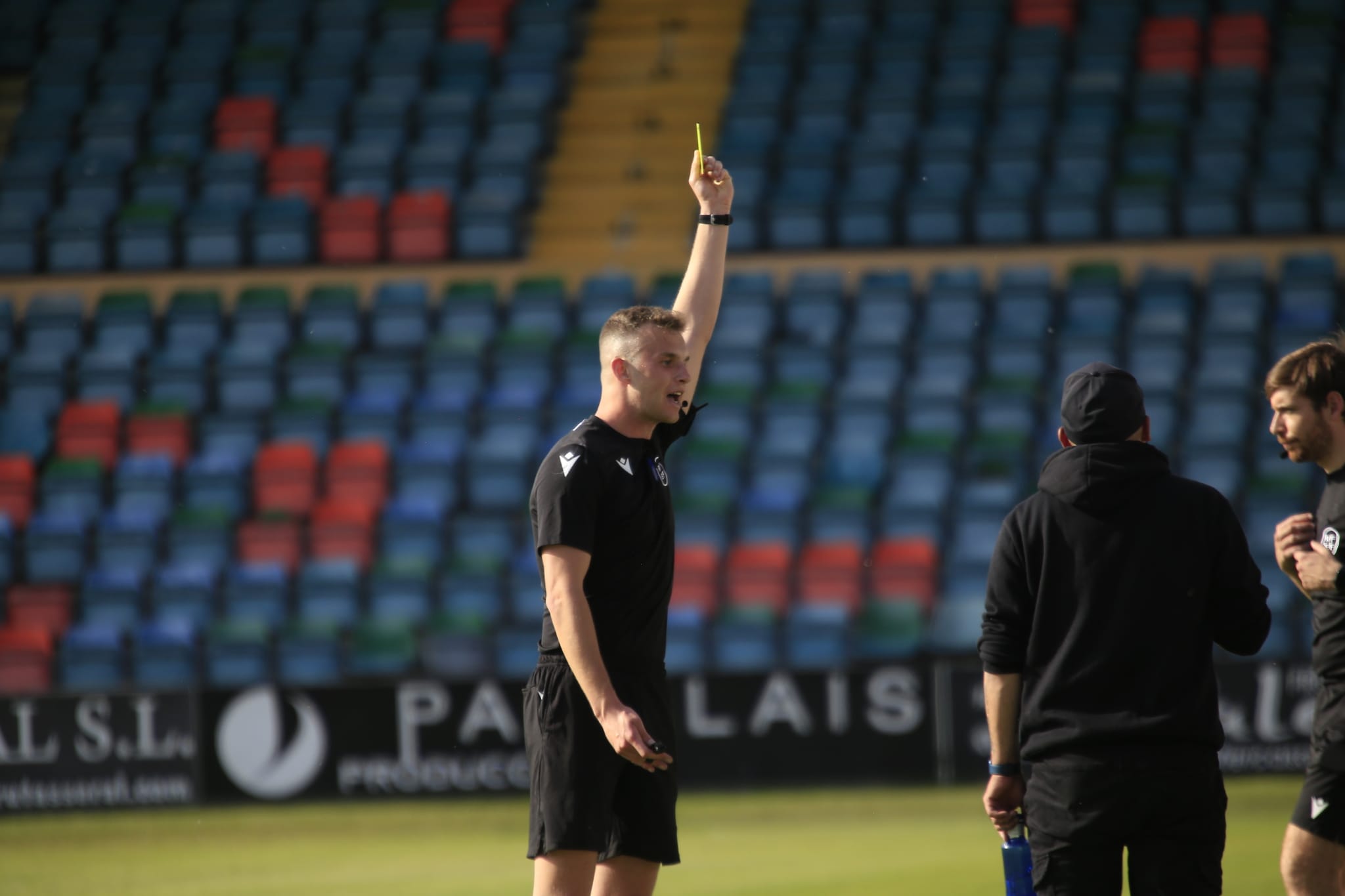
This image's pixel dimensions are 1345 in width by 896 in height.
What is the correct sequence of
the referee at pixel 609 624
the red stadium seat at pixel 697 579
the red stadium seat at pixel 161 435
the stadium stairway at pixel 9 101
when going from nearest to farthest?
the referee at pixel 609 624, the red stadium seat at pixel 697 579, the red stadium seat at pixel 161 435, the stadium stairway at pixel 9 101

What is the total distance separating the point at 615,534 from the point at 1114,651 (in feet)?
3.80

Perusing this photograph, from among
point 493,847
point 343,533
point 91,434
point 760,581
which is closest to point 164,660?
point 343,533

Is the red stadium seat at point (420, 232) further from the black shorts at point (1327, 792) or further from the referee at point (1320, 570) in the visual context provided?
the black shorts at point (1327, 792)

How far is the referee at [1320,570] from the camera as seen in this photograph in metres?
4.19

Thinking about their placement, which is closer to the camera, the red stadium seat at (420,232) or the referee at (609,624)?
the referee at (609,624)

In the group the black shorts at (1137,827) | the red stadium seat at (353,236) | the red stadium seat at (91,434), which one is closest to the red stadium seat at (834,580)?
the red stadium seat at (353,236)

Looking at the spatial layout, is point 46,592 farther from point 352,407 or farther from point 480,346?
point 480,346

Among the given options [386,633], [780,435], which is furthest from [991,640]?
[780,435]

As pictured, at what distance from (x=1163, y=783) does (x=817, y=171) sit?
41.8 ft

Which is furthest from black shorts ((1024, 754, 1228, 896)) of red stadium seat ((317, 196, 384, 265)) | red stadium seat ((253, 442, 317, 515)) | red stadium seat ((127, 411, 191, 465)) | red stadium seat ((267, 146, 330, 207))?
red stadium seat ((267, 146, 330, 207))

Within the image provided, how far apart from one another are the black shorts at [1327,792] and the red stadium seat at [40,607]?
10.6 meters

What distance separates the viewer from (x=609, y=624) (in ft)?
12.4

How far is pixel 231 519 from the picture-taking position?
527 inches

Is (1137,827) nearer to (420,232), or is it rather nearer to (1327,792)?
(1327,792)
